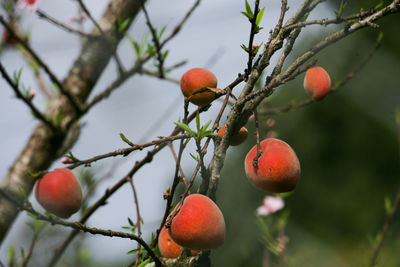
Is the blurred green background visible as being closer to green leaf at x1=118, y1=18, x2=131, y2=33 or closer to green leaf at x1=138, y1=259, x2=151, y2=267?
green leaf at x1=118, y1=18, x2=131, y2=33

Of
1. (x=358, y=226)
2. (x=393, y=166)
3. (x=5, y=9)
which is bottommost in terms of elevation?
(x=358, y=226)

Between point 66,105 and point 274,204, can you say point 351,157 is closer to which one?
point 274,204

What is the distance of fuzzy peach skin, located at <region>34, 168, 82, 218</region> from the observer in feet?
1.45

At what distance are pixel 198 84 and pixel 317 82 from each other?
0.48ft

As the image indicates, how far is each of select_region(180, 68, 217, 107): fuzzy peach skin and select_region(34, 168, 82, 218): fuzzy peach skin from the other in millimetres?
163

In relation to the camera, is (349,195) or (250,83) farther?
(349,195)

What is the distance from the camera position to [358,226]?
14.5 feet

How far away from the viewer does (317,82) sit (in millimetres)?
478

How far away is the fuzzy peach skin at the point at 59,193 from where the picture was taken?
44cm

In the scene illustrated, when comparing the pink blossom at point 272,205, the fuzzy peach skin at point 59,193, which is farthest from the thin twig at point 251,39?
the pink blossom at point 272,205

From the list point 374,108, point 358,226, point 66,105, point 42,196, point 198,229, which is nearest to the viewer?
point 198,229

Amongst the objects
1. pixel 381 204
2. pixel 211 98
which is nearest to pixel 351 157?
pixel 381 204

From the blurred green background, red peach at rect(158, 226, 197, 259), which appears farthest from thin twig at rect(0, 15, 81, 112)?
the blurred green background

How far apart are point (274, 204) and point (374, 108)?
2819mm
